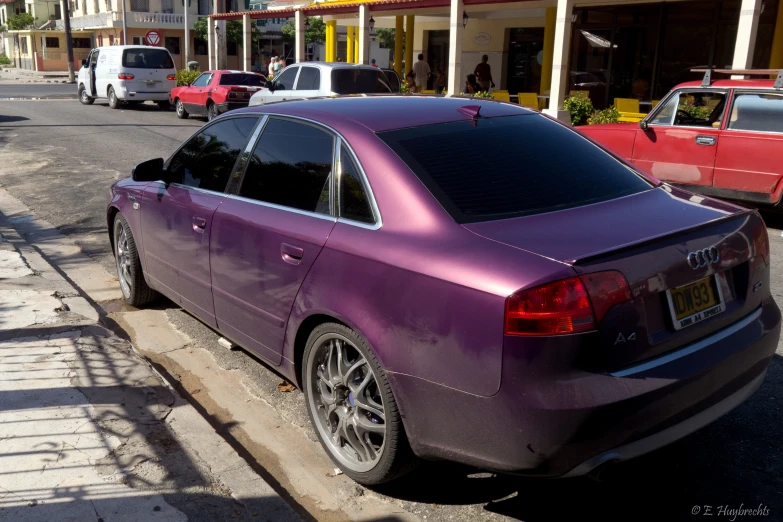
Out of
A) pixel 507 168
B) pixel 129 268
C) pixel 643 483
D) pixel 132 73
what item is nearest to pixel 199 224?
pixel 129 268

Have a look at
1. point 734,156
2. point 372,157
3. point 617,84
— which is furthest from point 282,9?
point 372,157

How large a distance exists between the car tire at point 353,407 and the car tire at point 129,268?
2.49 metres

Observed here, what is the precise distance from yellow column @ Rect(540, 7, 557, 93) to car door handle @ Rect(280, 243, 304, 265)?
21.3 metres

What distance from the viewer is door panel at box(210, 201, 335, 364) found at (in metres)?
3.62

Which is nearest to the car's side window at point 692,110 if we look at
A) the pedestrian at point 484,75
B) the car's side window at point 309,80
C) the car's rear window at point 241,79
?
the car's side window at point 309,80

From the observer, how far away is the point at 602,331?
106 inches

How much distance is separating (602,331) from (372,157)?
135 centimetres

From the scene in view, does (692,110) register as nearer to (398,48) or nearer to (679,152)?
(679,152)

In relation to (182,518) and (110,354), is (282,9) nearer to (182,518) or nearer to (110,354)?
(110,354)

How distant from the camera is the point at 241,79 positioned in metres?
21.1

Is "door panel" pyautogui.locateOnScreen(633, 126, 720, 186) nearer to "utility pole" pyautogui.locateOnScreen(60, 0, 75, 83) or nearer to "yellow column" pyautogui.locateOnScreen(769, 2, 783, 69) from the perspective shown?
"yellow column" pyautogui.locateOnScreen(769, 2, 783, 69)

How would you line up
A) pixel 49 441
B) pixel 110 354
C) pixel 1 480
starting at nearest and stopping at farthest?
pixel 1 480
pixel 49 441
pixel 110 354

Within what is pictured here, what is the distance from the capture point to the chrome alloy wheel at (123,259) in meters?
5.88

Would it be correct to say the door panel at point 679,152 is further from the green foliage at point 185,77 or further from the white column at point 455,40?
the green foliage at point 185,77
